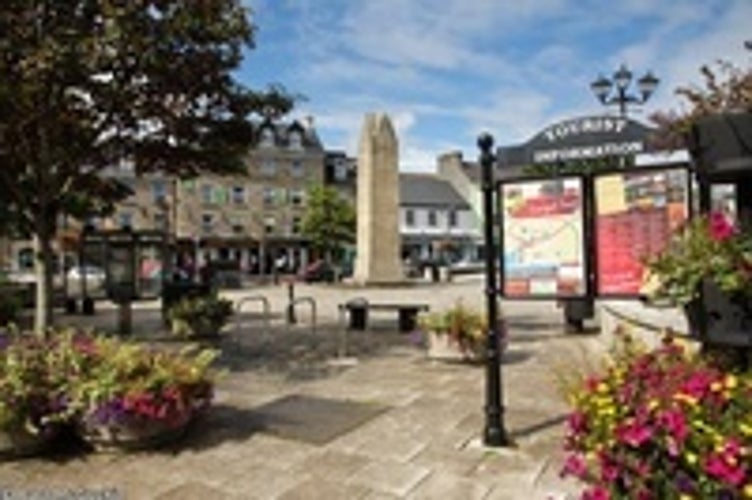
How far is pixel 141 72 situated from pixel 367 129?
2076 centimetres

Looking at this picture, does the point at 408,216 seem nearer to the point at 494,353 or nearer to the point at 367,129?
the point at 367,129

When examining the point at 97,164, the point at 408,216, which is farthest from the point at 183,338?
the point at 408,216

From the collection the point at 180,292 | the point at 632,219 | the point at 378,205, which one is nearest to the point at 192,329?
the point at 180,292

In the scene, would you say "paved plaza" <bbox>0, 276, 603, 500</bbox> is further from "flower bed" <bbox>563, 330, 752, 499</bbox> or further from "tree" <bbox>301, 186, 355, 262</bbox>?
"tree" <bbox>301, 186, 355, 262</bbox>

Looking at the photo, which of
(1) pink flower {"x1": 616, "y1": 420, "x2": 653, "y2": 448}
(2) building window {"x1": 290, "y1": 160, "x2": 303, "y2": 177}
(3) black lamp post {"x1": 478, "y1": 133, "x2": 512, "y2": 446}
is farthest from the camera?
(2) building window {"x1": 290, "y1": 160, "x2": 303, "y2": 177}

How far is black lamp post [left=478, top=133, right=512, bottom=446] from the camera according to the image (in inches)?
204

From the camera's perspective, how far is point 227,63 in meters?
7.96

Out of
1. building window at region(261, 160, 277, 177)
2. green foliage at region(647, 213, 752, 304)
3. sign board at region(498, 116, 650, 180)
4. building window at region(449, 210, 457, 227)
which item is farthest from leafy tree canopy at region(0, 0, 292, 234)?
building window at region(449, 210, 457, 227)

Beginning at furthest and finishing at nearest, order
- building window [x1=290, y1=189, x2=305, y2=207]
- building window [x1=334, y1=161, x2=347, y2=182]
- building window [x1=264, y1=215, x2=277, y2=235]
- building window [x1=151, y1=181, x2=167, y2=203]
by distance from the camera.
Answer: building window [x1=334, y1=161, x2=347, y2=182]
building window [x1=290, y1=189, x2=305, y2=207]
building window [x1=264, y1=215, x2=277, y2=235]
building window [x1=151, y1=181, x2=167, y2=203]

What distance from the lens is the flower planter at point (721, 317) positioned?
3.25 meters

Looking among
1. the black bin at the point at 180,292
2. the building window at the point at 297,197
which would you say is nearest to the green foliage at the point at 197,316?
the black bin at the point at 180,292

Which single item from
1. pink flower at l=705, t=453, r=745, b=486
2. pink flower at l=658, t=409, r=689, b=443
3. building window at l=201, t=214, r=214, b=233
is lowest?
pink flower at l=705, t=453, r=745, b=486

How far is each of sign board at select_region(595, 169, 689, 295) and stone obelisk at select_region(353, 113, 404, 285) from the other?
21.8 metres

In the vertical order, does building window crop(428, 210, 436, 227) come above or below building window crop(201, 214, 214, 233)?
above
